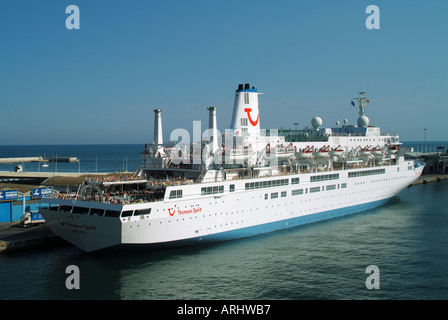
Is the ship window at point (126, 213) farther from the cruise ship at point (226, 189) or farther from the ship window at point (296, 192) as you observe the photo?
the ship window at point (296, 192)

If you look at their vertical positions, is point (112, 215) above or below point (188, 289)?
above

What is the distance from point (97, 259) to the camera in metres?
25.2

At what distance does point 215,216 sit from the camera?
92.5 feet

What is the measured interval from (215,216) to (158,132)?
361 inches

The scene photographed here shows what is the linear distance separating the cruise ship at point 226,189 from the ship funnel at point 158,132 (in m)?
0.08

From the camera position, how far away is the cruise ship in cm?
2484

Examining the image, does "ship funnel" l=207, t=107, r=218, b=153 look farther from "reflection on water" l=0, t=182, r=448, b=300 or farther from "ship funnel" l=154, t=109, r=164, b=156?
"reflection on water" l=0, t=182, r=448, b=300

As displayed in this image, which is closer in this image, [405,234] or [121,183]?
[121,183]

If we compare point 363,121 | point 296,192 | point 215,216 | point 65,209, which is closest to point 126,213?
point 65,209

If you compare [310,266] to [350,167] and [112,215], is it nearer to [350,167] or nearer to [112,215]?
[112,215]

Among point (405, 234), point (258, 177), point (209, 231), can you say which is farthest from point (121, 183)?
point (405, 234)

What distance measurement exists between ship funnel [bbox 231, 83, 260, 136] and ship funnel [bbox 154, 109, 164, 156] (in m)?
7.10
